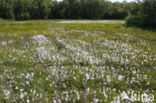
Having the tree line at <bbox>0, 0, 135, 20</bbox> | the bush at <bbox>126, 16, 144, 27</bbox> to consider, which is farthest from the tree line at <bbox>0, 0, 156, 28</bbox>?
the bush at <bbox>126, 16, 144, 27</bbox>

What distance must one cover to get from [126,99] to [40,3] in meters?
89.9

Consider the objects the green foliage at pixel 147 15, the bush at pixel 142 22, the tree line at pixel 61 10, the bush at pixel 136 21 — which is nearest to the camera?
the green foliage at pixel 147 15

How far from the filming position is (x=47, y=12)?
83.8 meters

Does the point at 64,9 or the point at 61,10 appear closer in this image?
the point at 61,10

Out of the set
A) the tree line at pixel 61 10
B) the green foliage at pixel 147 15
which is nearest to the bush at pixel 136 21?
the green foliage at pixel 147 15

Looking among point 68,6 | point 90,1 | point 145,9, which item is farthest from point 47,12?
point 145,9

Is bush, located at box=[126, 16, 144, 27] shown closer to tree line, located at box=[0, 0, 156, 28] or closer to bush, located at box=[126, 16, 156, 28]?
bush, located at box=[126, 16, 156, 28]

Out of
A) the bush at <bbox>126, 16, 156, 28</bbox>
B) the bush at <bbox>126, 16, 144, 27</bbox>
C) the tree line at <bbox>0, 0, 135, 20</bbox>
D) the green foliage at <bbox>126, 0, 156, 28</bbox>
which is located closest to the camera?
the green foliage at <bbox>126, 0, 156, 28</bbox>

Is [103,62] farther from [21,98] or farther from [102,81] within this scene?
[21,98]

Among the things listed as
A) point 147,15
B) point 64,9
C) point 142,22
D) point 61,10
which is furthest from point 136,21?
point 64,9

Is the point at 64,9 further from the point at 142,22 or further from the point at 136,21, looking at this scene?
the point at 142,22

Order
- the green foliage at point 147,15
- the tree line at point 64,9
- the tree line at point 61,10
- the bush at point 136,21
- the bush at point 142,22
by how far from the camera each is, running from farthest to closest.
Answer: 1. the tree line at point 64,9
2. the tree line at point 61,10
3. the bush at point 136,21
4. the bush at point 142,22
5. the green foliage at point 147,15

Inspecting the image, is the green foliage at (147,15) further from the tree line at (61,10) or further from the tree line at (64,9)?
the tree line at (64,9)

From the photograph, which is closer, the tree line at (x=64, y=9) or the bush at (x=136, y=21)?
the bush at (x=136, y=21)
